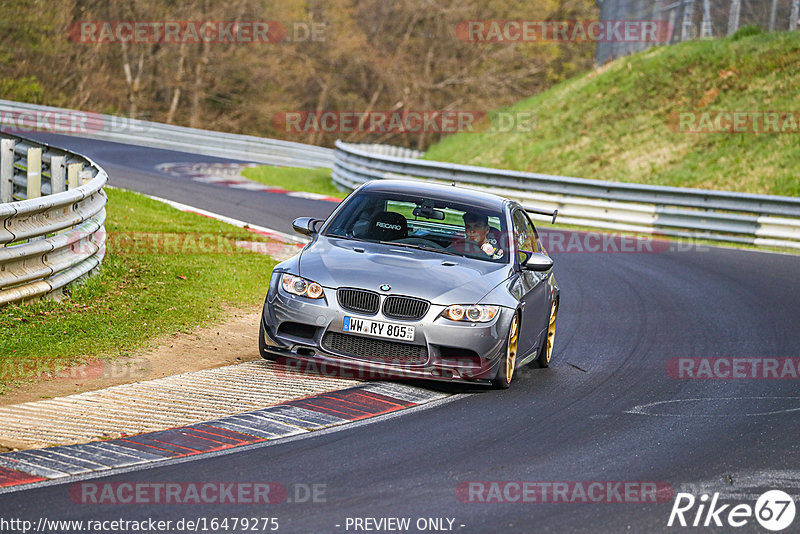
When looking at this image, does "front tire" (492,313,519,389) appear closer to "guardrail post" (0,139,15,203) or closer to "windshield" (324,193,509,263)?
"windshield" (324,193,509,263)

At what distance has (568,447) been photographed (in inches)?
267

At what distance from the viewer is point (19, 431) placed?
20.8 feet

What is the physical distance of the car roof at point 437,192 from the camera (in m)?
9.44

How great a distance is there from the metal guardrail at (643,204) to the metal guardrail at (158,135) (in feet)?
43.4

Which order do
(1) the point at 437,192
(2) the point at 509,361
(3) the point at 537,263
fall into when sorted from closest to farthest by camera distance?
(2) the point at 509,361, (3) the point at 537,263, (1) the point at 437,192

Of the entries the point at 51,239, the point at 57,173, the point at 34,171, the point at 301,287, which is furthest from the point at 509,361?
the point at 34,171

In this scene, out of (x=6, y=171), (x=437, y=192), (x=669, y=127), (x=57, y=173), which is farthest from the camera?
(x=669, y=127)

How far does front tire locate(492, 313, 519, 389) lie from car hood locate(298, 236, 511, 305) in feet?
1.18

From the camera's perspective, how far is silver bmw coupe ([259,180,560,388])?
789 centimetres

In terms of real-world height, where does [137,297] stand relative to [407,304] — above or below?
below

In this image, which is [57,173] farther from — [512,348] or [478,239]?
[512,348]

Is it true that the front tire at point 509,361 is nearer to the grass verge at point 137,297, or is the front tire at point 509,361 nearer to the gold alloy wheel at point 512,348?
the gold alloy wheel at point 512,348

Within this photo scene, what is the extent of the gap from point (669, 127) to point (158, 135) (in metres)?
17.6

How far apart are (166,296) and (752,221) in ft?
46.6
